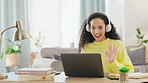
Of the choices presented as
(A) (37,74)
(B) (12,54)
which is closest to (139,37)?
(B) (12,54)

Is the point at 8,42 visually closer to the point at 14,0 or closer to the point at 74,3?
the point at 14,0

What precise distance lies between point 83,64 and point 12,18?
3608 millimetres

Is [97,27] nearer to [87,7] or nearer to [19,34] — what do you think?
[19,34]

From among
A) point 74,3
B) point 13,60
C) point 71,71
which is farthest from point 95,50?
point 74,3

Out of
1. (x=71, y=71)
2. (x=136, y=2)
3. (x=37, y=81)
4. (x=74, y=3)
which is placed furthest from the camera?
(x=74, y=3)

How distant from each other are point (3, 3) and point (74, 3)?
1.48m

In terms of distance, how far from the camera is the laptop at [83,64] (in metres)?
1.85

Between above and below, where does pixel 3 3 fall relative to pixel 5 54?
above

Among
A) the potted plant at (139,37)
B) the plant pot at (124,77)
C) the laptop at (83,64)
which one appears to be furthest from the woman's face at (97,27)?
the potted plant at (139,37)

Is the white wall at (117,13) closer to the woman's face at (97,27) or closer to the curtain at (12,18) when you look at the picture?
the curtain at (12,18)

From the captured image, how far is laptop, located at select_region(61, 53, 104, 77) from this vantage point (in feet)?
6.08

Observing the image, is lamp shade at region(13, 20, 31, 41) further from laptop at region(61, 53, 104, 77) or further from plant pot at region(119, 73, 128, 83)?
plant pot at region(119, 73, 128, 83)

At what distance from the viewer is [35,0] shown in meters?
5.66

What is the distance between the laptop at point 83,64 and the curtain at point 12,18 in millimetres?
3355
